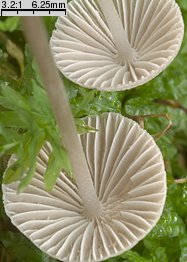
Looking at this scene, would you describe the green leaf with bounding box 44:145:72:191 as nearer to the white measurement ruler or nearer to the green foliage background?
the green foliage background

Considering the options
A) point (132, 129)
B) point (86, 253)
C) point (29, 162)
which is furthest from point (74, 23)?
point (86, 253)

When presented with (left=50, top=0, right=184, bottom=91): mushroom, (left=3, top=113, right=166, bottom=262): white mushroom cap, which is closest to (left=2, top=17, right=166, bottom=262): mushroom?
(left=3, top=113, right=166, bottom=262): white mushroom cap

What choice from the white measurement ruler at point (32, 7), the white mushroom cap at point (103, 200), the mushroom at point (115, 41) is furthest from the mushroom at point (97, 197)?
the white measurement ruler at point (32, 7)

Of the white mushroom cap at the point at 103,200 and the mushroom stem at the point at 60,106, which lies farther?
the white mushroom cap at the point at 103,200

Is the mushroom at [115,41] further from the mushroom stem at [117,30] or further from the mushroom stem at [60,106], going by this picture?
the mushroom stem at [60,106]

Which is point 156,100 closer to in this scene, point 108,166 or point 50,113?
point 108,166

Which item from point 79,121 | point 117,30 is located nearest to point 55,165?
point 79,121

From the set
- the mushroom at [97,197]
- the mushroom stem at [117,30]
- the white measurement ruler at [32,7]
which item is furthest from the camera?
the mushroom stem at [117,30]
